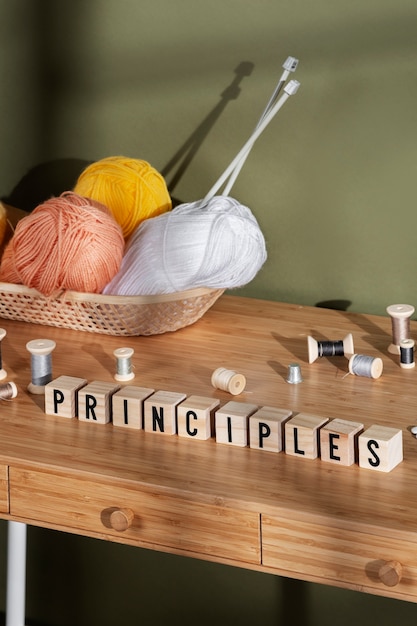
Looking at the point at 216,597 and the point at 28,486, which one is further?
the point at 216,597

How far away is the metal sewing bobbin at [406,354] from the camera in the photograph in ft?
5.23

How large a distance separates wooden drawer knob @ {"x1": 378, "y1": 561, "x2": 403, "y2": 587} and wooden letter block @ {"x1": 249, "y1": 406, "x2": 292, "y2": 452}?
0.23 metres

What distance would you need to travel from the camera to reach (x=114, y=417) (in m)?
1.43

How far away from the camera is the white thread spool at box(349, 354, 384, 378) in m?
1.55

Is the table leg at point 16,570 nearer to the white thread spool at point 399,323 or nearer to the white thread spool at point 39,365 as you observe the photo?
the white thread spool at point 39,365

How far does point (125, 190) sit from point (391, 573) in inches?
35.4

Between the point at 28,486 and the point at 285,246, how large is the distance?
0.77 meters

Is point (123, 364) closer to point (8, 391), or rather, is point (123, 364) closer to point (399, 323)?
point (8, 391)

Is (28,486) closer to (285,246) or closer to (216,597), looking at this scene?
(285,246)

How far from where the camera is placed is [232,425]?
136cm

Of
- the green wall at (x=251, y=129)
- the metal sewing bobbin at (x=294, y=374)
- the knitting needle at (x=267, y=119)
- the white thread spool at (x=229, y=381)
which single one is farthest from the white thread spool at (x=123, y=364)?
the green wall at (x=251, y=129)

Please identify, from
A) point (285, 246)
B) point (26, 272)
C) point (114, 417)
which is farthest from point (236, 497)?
point (285, 246)

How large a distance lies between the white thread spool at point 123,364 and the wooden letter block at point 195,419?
188 millimetres

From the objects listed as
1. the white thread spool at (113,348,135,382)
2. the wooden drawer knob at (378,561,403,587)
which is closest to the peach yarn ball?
the white thread spool at (113,348,135,382)
